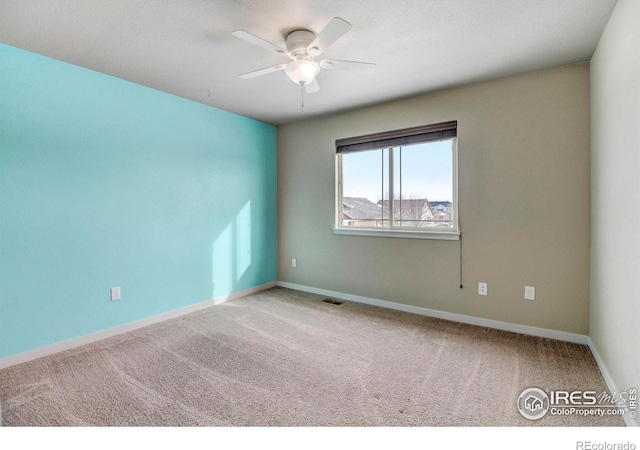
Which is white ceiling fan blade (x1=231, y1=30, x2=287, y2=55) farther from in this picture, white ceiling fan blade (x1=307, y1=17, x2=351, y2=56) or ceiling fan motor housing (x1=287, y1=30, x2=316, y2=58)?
white ceiling fan blade (x1=307, y1=17, x2=351, y2=56)

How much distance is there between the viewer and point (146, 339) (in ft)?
9.11

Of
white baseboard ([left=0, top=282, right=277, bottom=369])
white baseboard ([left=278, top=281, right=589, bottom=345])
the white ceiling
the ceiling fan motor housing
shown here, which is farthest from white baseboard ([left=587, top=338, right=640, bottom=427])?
white baseboard ([left=0, top=282, right=277, bottom=369])

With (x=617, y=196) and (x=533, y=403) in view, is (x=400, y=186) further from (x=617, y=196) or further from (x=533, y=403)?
(x=533, y=403)

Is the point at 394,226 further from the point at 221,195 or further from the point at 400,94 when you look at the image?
the point at 221,195

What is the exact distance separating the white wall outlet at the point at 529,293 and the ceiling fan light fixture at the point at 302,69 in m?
2.60

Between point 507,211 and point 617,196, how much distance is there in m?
1.04

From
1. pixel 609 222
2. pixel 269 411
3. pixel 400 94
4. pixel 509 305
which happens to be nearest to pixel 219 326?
pixel 269 411

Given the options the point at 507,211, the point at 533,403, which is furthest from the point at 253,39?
the point at 533,403

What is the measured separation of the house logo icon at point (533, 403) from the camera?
5.66ft

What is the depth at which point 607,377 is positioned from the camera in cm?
199

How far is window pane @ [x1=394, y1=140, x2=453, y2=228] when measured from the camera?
10.9ft

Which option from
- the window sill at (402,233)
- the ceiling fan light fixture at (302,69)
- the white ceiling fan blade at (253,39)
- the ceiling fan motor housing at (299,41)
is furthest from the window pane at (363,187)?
the white ceiling fan blade at (253,39)

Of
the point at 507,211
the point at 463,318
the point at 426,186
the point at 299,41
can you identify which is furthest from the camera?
the point at 426,186

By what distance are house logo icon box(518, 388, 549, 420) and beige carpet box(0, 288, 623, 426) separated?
44 mm
